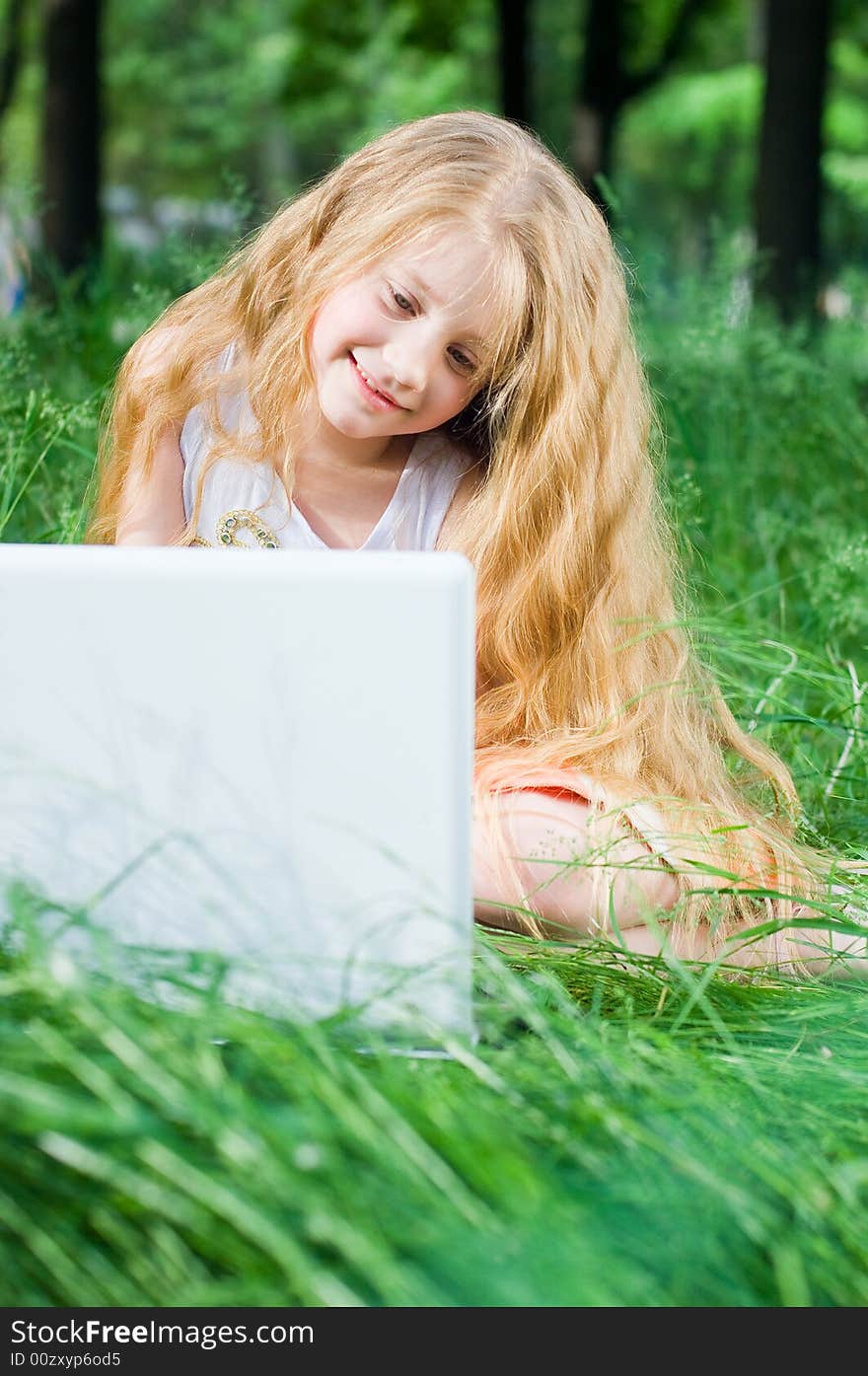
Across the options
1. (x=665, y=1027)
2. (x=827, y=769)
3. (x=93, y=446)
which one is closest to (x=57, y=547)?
(x=665, y=1027)

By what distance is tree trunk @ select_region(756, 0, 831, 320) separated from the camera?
17.3ft

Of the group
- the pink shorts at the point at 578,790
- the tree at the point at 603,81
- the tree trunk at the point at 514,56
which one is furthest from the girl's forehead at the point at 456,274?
the tree trunk at the point at 514,56

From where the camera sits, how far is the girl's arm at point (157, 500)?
1.88 m

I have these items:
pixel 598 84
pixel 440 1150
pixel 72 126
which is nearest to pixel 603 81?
pixel 598 84

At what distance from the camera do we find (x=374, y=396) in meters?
1.73

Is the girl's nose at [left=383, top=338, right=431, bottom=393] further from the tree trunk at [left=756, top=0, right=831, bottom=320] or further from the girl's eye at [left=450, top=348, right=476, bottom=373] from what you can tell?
the tree trunk at [left=756, top=0, right=831, bottom=320]

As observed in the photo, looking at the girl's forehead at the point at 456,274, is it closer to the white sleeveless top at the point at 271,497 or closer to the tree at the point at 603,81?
the white sleeveless top at the point at 271,497

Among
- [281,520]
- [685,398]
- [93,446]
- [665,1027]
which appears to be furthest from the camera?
[685,398]

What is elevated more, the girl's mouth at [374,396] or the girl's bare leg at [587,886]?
the girl's mouth at [374,396]

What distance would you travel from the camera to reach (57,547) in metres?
1.10

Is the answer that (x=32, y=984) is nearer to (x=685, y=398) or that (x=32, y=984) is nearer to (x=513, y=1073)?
(x=513, y=1073)

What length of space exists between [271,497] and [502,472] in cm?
30
